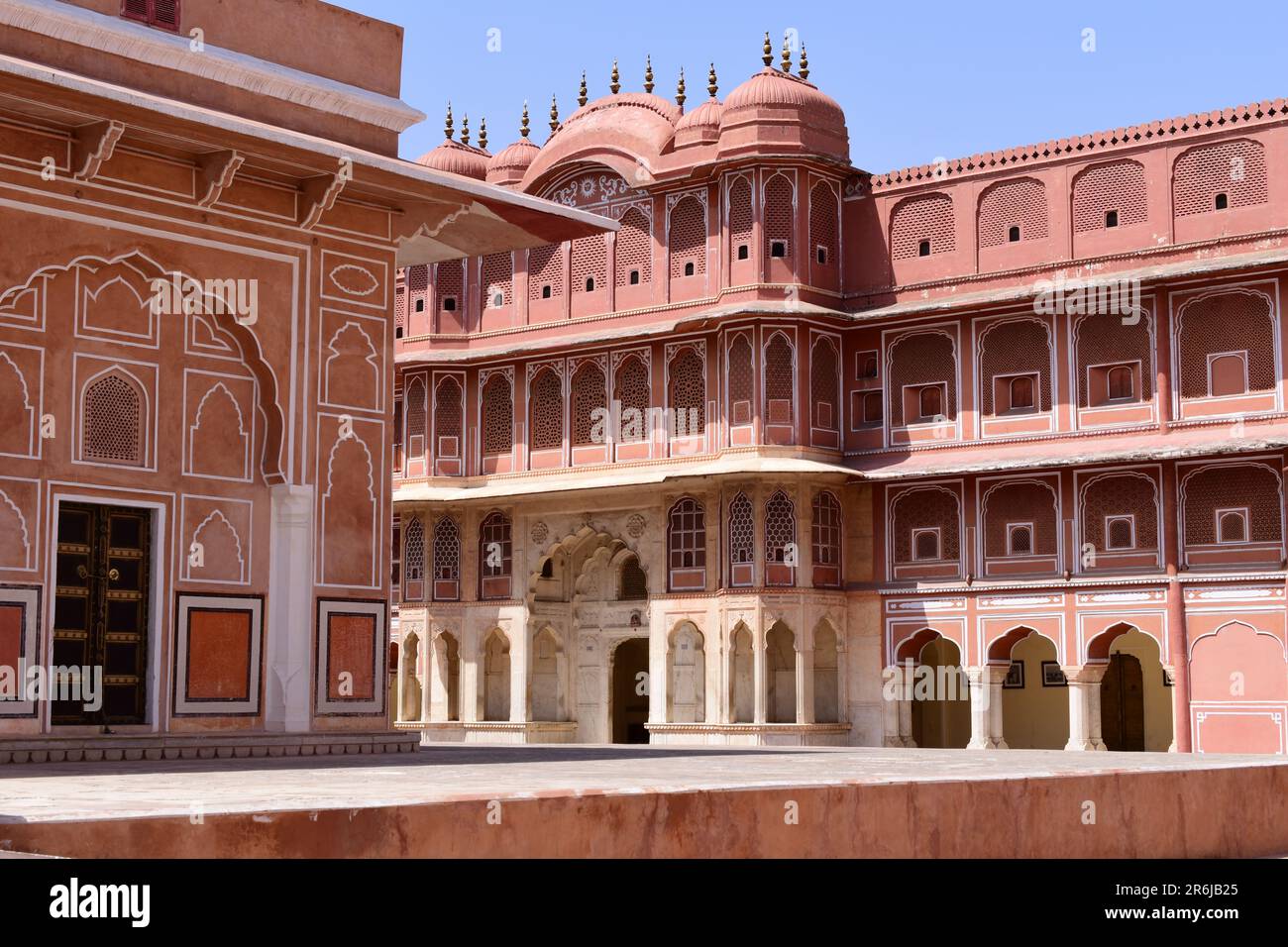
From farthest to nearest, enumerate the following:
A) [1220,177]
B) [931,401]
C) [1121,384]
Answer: [931,401] → [1121,384] → [1220,177]

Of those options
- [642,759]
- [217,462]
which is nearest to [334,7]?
[217,462]

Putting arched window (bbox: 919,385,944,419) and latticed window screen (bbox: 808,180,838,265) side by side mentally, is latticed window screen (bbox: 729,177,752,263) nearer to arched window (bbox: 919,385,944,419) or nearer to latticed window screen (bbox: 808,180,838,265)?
latticed window screen (bbox: 808,180,838,265)

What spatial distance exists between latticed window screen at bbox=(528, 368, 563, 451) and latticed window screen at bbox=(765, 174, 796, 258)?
4367 millimetres

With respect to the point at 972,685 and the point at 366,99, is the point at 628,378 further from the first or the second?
the point at 366,99

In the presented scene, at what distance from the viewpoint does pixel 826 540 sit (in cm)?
2795

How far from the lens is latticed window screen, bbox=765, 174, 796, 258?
28359 mm

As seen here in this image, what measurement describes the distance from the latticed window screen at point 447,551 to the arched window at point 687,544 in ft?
13.1

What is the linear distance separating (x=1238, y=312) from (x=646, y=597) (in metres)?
10.1

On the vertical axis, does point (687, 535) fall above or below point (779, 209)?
below

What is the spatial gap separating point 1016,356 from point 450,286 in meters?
9.90

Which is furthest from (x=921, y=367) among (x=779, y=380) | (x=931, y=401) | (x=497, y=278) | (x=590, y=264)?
(x=497, y=278)

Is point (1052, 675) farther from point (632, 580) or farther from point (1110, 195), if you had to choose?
point (1110, 195)

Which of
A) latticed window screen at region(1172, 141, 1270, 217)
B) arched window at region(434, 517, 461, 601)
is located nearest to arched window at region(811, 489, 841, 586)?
arched window at region(434, 517, 461, 601)

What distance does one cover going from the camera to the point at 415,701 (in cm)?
3103
